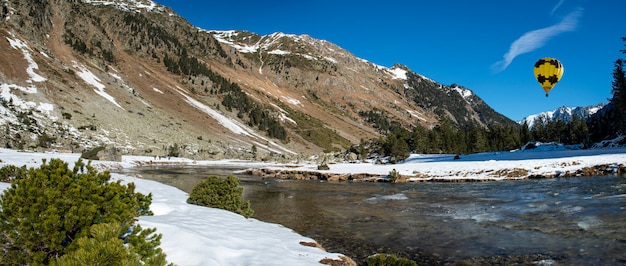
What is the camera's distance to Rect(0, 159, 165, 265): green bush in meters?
5.03

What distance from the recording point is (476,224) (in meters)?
14.1

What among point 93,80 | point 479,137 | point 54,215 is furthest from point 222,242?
point 93,80

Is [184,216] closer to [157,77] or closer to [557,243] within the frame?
[557,243]

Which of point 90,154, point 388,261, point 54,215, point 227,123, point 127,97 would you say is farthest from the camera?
point 227,123

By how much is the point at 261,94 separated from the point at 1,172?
6872 inches

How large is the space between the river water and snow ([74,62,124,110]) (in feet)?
272

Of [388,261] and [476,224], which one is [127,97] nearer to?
[476,224]

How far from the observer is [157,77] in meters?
134

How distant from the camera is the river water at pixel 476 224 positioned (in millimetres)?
10102

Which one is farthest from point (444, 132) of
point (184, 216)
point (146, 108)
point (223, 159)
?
point (184, 216)

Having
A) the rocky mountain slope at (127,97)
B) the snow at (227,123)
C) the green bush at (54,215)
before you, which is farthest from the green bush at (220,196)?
the snow at (227,123)

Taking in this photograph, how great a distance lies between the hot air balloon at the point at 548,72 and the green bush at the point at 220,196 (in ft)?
101

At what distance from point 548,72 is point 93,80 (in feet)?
342

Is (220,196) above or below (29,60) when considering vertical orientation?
below
